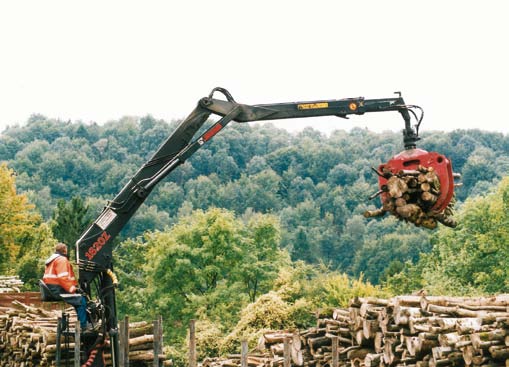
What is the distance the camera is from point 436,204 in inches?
545

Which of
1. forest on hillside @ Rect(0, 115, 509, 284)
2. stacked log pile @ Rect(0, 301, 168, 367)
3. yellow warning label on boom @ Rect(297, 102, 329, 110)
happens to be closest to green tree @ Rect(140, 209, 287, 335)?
stacked log pile @ Rect(0, 301, 168, 367)

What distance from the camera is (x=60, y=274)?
1484 centimetres

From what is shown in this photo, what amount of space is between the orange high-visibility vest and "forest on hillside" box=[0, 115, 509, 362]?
892 inches

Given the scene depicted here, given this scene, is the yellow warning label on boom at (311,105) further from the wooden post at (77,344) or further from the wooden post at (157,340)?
the wooden post at (77,344)

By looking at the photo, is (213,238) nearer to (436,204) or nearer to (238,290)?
(238,290)

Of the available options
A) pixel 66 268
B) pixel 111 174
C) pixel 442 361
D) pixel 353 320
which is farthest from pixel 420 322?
pixel 111 174

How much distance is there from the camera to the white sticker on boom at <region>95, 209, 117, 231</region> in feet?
50.3

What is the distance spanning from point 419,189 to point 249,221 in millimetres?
51540

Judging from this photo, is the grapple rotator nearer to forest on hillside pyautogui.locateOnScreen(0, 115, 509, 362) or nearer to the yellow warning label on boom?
the yellow warning label on boom

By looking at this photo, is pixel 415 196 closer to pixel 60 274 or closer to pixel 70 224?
pixel 60 274

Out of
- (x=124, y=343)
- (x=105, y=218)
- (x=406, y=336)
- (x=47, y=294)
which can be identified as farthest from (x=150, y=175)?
(x=406, y=336)

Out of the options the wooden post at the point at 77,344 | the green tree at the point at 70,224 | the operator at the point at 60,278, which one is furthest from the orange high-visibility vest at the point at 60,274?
the green tree at the point at 70,224

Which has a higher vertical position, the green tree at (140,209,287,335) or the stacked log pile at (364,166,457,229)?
the stacked log pile at (364,166,457,229)

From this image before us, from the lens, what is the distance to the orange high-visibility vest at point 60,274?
48.6 feet
